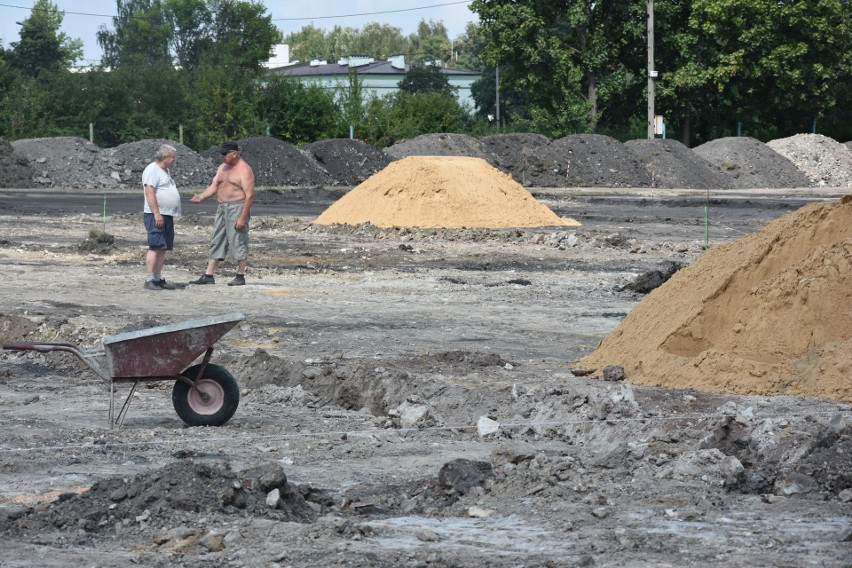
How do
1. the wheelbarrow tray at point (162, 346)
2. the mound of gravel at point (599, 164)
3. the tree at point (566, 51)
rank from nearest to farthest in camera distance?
1. the wheelbarrow tray at point (162, 346)
2. the mound of gravel at point (599, 164)
3. the tree at point (566, 51)

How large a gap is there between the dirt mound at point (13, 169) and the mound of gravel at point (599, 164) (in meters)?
18.8

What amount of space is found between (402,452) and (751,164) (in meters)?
43.4

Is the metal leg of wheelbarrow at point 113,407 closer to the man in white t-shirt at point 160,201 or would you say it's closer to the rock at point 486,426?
the rock at point 486,426

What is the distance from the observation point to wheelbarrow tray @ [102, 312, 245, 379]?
7.35 meters

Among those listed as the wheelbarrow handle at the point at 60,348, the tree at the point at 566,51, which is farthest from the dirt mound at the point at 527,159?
the wheelbarrow handle at the point at 60,348

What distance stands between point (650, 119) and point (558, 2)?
10478 mm

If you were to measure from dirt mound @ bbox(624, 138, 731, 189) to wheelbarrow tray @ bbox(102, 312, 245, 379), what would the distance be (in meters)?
39.4

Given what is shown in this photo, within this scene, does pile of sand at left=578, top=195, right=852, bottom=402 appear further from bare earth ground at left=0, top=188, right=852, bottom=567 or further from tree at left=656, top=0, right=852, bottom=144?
tree at left=656, top=0, right=852, bottom=144

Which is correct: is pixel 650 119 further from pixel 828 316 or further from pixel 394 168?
pixel 828 316

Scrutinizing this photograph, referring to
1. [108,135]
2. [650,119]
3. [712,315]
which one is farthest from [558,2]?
[712,315]

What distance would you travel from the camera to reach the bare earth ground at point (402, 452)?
211 inches

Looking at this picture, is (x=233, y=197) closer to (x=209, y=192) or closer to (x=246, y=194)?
(x=246, y=194)

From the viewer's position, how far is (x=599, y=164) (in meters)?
47.3

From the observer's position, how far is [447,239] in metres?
22.8
